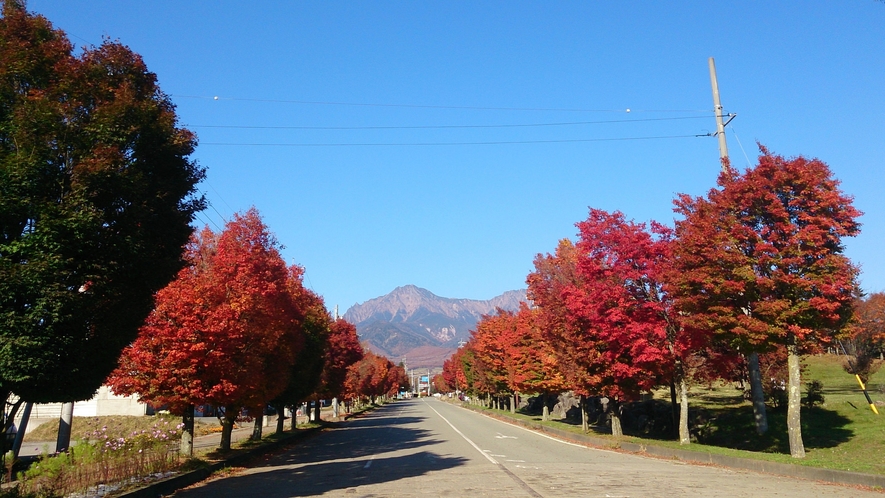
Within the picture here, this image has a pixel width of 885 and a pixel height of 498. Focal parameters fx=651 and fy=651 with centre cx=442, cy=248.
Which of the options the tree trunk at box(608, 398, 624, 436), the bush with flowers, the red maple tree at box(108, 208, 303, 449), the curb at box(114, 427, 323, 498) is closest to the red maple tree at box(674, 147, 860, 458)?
the tree trunk at box(608, 398, 624, 436)

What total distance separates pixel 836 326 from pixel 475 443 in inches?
529

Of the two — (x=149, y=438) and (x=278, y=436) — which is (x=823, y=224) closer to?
(x=149, y=438)

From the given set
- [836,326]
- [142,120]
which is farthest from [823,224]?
[142,120]

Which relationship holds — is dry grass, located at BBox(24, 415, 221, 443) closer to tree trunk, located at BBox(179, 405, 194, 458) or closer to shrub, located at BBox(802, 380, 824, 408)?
tree trunk, located at BBox(179, 405, 194, 458)

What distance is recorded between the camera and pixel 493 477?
1455 centimetres

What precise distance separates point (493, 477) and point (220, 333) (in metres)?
8.32

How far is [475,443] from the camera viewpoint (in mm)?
25641

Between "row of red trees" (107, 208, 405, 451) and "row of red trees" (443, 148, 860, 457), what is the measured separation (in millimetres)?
11411

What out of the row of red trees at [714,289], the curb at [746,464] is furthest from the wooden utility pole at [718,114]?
the curb at [746,464]

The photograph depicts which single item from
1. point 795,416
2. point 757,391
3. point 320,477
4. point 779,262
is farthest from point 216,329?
point 757,391

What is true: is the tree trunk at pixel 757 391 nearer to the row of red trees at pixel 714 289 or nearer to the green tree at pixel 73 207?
the row of red trees at pixel 714 289

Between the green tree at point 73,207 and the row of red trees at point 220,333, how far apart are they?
429 cm

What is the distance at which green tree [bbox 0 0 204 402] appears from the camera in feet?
28.9

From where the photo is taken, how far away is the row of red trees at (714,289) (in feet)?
56.8
